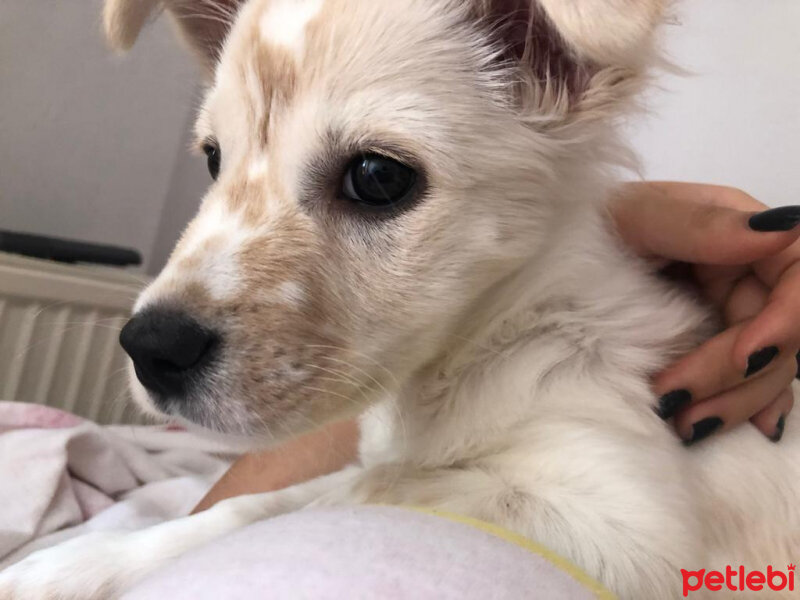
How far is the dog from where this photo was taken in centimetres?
76

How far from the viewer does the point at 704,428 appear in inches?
37.3

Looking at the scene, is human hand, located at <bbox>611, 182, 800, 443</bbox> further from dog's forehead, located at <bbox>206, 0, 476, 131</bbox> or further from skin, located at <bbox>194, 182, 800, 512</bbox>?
dog's forehead, located at <bbox>206, 0, 476, 131</bbox>

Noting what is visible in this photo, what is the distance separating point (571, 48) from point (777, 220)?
17.8 inches

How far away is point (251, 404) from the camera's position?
29.9 inches

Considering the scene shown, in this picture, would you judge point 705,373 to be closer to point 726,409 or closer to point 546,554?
point 726,409

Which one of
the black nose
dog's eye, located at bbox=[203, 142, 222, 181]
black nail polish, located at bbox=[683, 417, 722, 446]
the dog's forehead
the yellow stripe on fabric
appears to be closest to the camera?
the yellow stripe on fabric

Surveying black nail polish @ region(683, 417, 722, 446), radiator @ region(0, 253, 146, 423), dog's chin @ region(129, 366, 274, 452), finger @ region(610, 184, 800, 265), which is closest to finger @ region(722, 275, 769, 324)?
finger @ region(610, 184, 800, 265)

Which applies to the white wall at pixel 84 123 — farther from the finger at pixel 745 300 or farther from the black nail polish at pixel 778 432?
the black nail polish at pixel 778 432

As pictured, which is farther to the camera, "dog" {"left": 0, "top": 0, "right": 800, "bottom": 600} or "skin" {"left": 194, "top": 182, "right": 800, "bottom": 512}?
"skin" {"left": 194, "top": 182, "right": 800, "bottom": 512}

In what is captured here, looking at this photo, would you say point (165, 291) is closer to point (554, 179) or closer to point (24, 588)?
point (24, 588)

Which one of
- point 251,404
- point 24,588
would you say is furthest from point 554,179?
point 24,588

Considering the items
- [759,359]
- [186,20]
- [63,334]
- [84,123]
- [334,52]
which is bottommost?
[63,334]

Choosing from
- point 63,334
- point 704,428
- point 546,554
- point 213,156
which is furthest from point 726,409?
point 63,334

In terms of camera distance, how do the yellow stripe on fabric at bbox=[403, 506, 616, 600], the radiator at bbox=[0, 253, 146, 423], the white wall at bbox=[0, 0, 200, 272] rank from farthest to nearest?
the white wall at bbox=[0, 0, 200, 272], the radiator at bbox=[0, 253, 146, 423], the yellow stripe on fabric at bbox=[403, 506, 616, 600]
